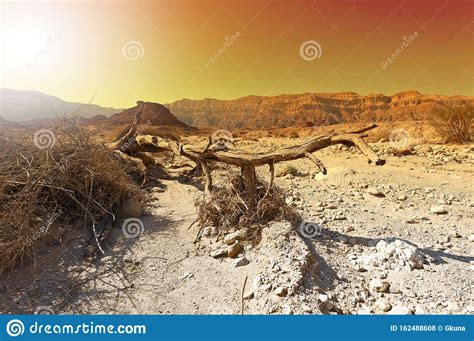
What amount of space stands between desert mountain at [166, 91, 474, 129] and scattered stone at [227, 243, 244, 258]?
24.2 m

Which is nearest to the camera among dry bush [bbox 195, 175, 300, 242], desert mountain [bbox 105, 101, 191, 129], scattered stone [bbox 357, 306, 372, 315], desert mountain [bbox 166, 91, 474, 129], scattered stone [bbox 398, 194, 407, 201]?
scattered stone [bbox 357, 306, 372, 315]

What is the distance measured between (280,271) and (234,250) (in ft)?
1.83

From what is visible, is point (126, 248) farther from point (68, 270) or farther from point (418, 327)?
point (418, 327)

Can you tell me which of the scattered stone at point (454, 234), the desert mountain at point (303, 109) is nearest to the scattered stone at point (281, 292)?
the scattered stone at point (454, 234)

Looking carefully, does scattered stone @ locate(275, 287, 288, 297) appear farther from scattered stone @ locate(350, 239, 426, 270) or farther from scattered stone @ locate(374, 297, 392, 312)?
scattered stone @ locate(350, 239, 426, 270)

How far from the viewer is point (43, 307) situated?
9.07 ft

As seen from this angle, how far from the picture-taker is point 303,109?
3259 cm

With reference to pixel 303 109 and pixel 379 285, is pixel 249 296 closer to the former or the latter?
pixel 379 285

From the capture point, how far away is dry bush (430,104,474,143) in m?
11.1

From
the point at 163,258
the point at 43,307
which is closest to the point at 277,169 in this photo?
the point at 163,258

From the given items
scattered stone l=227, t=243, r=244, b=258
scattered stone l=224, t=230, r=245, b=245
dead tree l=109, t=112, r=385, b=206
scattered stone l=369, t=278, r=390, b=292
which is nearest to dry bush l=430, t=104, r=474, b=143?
dead tree l=109, t=112, r=385, b=206

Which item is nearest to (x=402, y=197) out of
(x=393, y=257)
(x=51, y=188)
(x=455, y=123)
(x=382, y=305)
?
(x=393, y=257)

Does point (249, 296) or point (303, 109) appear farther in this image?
point (303, 109)

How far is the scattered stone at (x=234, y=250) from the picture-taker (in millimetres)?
3316
